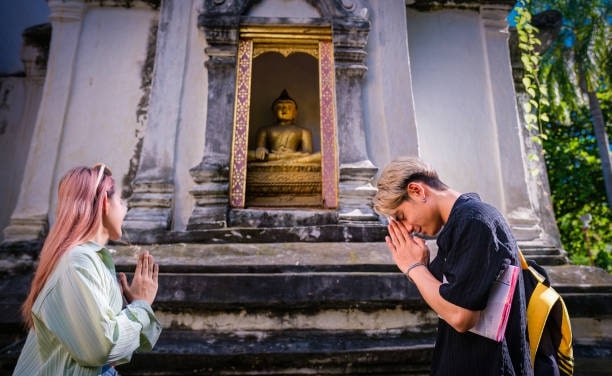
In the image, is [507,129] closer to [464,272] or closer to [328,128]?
[328,128]

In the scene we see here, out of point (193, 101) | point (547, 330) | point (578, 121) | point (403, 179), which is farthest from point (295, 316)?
point (578, 121)

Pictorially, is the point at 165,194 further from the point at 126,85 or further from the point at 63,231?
the point at 63,231

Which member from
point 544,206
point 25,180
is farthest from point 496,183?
point 25,180

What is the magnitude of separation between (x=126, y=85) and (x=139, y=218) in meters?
1.80

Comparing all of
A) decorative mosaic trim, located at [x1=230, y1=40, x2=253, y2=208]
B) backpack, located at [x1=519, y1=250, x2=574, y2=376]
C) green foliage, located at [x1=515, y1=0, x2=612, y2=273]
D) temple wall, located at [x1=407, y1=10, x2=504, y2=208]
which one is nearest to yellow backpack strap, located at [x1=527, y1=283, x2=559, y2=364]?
backpack, located at [x1=519, y1=250, x2=574, y2=376]

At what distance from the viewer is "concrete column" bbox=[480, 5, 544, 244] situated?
4.32m

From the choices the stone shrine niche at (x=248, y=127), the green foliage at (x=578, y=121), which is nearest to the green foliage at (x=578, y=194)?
the green foliage at (x=578, y=121)

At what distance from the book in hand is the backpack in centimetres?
16

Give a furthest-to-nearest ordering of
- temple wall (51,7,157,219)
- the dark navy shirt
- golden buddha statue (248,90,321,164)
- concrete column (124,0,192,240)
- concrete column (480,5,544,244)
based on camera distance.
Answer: golden buddha statue (248,90,321,164)
temple wall (51,7,157,219)
concrete column (480,5,544,244)
concrete column (124,0,192,240)
the dark navy shirt

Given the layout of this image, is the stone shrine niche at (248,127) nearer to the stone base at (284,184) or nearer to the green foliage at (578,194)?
the stone base at (284,184)

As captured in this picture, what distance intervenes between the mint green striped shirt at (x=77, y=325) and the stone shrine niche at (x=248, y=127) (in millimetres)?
2378

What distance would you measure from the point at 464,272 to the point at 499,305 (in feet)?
0.48

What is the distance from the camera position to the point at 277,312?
274 centimetres

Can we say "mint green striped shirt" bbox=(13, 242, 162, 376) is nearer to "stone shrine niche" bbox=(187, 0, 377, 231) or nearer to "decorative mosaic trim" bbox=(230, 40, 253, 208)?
"stone shrine niche" bbox=(187, 0, 377, 231)
